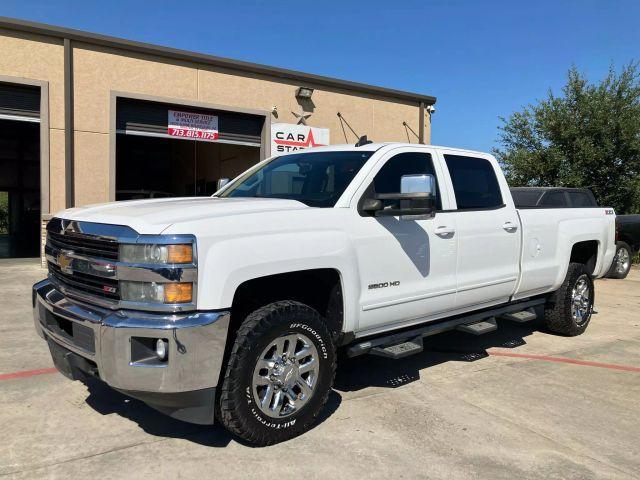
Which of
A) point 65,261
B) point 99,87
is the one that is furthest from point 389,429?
point 99,87

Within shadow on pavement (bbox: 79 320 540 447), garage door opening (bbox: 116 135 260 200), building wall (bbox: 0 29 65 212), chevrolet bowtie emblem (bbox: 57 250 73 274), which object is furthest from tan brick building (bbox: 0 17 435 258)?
chevrolet bowtie emblem (bbox: 57 250 73 274)

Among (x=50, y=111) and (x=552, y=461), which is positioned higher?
(x=50, y=111)

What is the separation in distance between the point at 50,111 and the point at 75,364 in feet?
30.7

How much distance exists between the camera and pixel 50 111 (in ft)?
36.1

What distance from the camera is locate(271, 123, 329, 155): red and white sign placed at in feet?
46.2

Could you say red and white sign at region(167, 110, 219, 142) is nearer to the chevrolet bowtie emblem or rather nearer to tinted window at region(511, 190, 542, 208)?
tinted window at region(511, 190, 542, 208)

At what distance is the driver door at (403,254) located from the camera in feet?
12.7

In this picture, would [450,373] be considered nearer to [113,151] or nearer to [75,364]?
[75,364]

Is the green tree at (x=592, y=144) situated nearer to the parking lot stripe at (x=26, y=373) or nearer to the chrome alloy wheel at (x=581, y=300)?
the chrome alloy wheel at (x=581, y=300)

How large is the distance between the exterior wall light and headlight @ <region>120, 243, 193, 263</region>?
11728mm

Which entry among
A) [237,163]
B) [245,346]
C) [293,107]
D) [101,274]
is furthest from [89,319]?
[237,163]

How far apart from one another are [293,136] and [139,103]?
13.2 ft

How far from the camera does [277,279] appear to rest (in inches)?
139

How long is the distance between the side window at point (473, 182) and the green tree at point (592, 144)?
44.8ft
